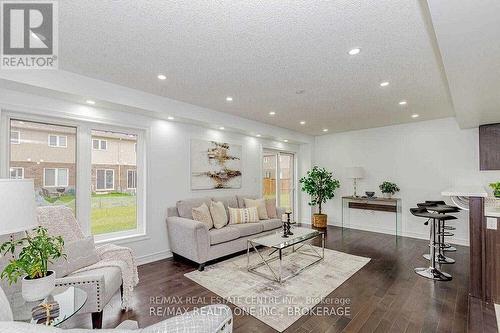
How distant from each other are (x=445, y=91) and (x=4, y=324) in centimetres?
477

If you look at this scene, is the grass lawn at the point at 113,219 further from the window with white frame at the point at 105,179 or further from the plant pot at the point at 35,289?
the plant pot at the point at 35,289

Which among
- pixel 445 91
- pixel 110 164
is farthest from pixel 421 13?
pixel 110 164

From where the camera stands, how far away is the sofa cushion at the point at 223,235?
12.0 ft

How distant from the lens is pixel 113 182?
381cm

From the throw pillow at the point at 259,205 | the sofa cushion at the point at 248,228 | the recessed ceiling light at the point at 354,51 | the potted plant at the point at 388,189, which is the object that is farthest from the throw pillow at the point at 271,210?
the recessed ceiling light at the point at 354,51

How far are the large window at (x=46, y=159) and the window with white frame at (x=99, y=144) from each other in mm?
264

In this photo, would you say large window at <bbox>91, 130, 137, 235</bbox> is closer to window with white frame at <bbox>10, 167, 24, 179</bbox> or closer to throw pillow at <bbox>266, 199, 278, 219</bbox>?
window with white frame at <bbox>10, 167, 24, 179</bbox>

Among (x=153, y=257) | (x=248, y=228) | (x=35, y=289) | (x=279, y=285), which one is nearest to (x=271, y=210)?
(x=248, y=228)

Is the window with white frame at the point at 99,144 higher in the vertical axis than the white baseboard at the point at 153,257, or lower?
higher

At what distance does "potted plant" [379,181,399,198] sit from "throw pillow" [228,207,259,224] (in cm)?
322

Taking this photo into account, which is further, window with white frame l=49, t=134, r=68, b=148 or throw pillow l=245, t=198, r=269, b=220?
throw pillow l=245, t=198, r=269, b=220

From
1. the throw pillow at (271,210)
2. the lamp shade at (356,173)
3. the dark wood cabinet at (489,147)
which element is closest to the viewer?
the dark wood cabinet at (489,147)

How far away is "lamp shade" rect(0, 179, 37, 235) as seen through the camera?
129 centimetres

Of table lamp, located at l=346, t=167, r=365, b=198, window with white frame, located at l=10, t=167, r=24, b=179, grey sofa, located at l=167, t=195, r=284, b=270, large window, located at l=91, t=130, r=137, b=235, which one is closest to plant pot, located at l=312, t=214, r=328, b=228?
table lamp, located at l=346, t=167, r=365, b=198
